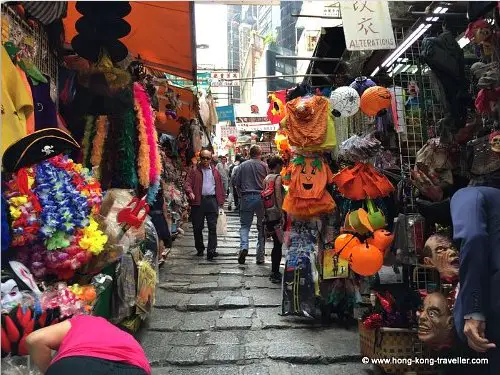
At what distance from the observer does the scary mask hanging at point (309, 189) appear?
5.00m

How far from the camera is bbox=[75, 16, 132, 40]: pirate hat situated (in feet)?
14.1

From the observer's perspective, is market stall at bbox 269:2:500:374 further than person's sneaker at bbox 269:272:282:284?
No

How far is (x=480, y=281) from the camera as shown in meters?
2.25

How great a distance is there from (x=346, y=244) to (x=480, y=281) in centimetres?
188

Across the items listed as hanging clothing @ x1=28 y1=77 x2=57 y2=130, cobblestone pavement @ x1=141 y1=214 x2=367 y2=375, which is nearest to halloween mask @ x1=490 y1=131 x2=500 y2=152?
cobblestone pavement @ x1=141 y1=214 x2=367 y2=375

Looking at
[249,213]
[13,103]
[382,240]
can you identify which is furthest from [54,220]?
[249,213]

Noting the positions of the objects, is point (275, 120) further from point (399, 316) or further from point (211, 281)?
point (399, 316)

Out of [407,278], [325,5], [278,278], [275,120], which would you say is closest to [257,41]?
[325,5]

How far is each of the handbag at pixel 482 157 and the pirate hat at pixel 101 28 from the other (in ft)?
11.4

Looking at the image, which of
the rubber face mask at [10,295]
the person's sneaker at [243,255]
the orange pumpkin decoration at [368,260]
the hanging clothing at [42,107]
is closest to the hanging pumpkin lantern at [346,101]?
the orange pumpkin decoration at [368,260]

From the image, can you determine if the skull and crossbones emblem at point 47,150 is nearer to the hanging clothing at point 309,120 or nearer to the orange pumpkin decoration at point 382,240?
the orange pumpkin decoration at point 382,240

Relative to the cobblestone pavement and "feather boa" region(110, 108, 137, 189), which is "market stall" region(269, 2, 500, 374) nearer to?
the cobblestone pavement

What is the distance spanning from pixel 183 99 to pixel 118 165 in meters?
5.16

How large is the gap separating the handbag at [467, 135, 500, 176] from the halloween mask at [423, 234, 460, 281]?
59 cm
